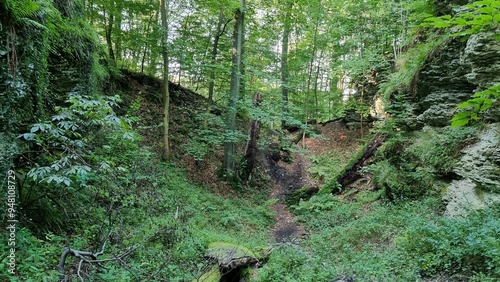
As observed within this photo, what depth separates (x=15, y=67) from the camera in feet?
12.1

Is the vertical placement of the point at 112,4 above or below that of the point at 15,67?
above

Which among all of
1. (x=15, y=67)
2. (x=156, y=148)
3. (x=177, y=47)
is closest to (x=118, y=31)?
(x=177, y=47)

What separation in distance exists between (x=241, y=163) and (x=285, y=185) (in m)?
2.55

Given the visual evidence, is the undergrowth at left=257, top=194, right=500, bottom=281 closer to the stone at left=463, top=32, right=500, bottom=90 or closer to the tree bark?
the stone at left=463, top=32, right=500, bottom=90

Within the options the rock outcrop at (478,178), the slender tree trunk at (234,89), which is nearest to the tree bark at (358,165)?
the slender tree trunk at (234,89)

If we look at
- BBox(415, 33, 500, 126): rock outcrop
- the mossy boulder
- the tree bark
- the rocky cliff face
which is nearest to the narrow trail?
the tree bark

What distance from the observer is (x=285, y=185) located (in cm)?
1308

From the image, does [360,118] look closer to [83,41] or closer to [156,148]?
[156,148]

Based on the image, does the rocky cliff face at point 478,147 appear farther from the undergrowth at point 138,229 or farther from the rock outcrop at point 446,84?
the undergrowth at point 138,229

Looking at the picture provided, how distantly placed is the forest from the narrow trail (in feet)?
0.31

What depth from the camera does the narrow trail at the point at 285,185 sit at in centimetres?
880

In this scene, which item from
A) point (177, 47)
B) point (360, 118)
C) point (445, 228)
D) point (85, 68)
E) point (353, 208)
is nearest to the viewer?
point (445, 228)

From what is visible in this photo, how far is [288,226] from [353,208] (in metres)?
2.28

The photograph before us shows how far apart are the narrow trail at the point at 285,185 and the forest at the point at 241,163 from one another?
0.10m
